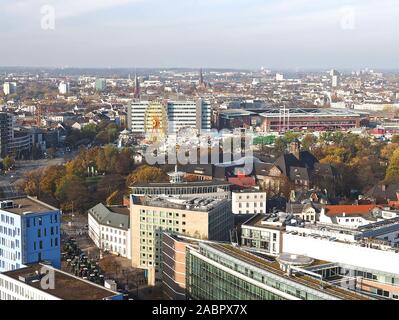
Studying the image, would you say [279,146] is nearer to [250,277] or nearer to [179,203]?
[179,203]

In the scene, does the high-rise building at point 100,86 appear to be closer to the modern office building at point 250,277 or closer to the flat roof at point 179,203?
the flat roof at point 179,203

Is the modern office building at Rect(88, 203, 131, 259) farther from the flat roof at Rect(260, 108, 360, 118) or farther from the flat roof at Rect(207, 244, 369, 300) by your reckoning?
the flat roof at Rect(260, 108, 360, 118)

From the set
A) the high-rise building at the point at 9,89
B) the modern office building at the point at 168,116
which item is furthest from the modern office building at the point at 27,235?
the high-rise building at the point at 9,89

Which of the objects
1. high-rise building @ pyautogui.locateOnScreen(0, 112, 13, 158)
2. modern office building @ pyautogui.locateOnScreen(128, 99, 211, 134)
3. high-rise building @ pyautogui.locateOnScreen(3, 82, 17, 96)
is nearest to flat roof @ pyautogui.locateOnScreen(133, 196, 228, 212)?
high-rise building @ pyautogui.locateOnScreen(0, 112, 13, 158)

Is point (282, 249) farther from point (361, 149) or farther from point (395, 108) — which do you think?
point (395, 108)

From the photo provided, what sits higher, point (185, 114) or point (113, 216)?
point (185, 114)

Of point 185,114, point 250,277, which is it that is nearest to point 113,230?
point 250,277
